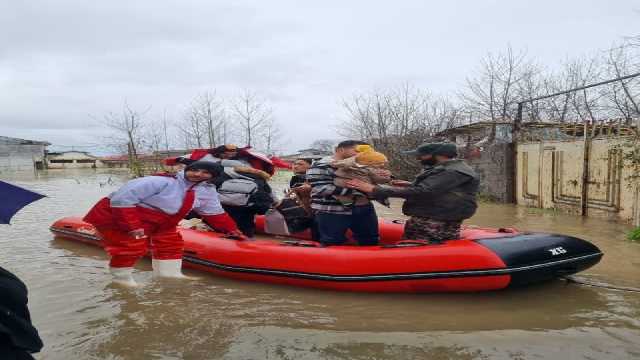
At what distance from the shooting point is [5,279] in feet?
5.52

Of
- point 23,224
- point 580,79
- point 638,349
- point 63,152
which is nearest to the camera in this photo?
point 638,349

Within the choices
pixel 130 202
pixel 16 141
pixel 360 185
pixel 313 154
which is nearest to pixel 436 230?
pixel 360 185

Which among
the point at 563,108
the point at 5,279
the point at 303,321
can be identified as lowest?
the point at 303,321

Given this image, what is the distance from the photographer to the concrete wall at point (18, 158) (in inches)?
1411

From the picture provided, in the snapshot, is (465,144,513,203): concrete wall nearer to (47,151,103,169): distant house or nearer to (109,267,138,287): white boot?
(109,267,138,287): white boot

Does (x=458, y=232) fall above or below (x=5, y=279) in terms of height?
below

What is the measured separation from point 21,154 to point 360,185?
42514mm

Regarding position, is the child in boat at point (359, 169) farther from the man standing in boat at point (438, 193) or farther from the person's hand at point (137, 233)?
the person's hand at point (137, 233)

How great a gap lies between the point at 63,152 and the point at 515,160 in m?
59.6

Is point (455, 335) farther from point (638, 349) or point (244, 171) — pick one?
point (244, 171)

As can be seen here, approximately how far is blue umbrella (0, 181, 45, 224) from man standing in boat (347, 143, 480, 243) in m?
3.05

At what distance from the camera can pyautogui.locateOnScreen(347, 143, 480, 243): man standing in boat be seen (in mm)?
4453

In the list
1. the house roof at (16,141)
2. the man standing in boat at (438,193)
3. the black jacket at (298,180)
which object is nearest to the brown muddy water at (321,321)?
the man standing in boat at (438,193)

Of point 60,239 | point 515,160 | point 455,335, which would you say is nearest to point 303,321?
point 455,335
